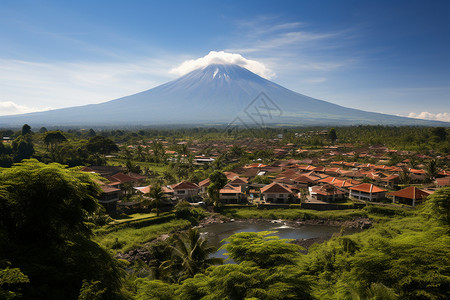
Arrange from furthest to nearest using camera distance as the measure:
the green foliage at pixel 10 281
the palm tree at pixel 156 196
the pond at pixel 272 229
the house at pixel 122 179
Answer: the house at pixel 122 179
the palm tree at pixel 156 196
the pond at pixel 272 229
the green foliage at pixel 10 281

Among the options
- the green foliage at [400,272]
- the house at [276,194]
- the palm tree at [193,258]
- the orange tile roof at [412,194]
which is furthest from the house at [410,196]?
the palm tree at [193,258]

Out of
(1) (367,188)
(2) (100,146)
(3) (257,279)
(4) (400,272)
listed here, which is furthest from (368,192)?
(2) (100,146)

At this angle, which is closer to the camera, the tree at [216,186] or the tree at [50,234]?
the tree at [50,234]

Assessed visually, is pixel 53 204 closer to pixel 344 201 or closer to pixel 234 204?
pixel 234 204

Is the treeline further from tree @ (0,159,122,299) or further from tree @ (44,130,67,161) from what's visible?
tree @ (44,130,67,161)

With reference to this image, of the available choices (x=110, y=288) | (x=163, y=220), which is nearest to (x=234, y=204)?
(x=163, y=220)

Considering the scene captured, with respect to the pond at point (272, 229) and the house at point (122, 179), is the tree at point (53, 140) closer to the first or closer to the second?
the house at point (122, 179)
